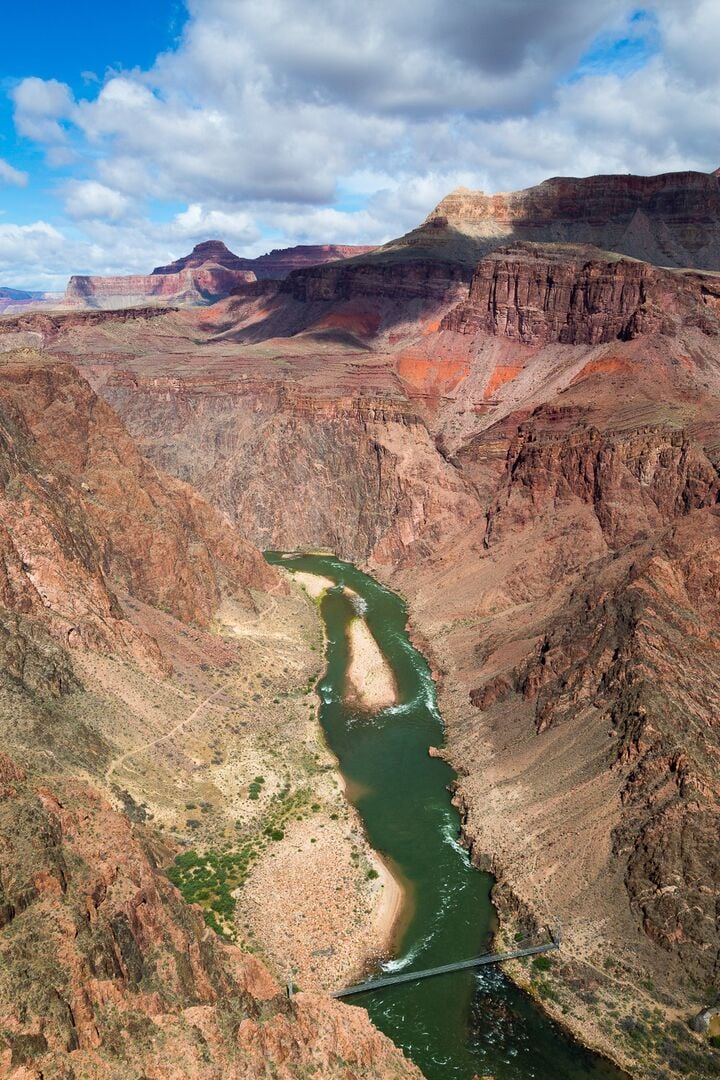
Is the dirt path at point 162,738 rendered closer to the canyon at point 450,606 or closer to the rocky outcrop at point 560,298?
the canyon at point 450,606

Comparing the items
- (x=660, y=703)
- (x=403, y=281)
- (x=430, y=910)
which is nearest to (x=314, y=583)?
(x=660, y=703)

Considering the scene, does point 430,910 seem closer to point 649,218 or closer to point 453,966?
point 453,966

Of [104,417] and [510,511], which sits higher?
[104,417]

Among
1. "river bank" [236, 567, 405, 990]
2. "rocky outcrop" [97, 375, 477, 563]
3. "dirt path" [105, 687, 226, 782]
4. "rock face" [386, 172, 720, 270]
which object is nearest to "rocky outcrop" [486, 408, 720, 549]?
"rocky outcrop" [97, 375, 477, 563]

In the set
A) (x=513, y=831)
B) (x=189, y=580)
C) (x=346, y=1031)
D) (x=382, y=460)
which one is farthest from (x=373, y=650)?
(x=346, y=1031)

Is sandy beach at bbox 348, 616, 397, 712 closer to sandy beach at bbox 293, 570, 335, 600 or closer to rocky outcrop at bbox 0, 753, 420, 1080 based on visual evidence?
sandy beach at bbox 293, 570, 335, 600

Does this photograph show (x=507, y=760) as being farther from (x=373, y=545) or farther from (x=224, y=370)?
(x=224, y=370)

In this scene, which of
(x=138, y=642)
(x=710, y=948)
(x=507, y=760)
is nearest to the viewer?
(x=710, y=948)

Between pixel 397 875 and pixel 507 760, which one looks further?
pixel 507 760
